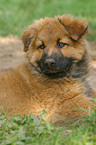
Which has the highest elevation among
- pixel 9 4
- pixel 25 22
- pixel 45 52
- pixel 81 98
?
pixel 9 4

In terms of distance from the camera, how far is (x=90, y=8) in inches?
357

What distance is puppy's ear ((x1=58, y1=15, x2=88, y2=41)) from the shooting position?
352cm

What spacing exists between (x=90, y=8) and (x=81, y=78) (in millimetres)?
6017

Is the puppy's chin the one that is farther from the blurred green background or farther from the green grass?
the blurred green background

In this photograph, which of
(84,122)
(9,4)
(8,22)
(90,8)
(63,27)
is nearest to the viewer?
(84,122)

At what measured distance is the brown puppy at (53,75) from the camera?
3434 millimetres

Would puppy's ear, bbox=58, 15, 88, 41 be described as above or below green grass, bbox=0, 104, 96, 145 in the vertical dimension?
above

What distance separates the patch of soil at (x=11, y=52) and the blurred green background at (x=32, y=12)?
0.38 meters

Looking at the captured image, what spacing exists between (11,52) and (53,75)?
362 cm

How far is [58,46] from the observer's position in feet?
11.7

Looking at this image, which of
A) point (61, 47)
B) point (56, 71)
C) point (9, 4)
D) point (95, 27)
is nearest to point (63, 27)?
point (61, 47)

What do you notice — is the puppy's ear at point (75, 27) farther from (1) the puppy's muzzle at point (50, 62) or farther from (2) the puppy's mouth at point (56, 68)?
Result: (1) the puppy's muzzle at point (50, 62)

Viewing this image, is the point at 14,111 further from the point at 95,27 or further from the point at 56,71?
the point at 95,27

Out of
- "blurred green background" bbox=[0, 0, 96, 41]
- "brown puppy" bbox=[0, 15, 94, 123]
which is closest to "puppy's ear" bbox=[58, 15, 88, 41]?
"brown puppy" bbox=[0, 15, 94, 123]
